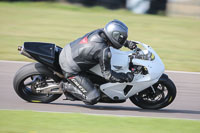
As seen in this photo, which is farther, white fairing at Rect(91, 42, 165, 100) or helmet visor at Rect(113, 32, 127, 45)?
white fairing at Rect(91, 42, 165, 100)

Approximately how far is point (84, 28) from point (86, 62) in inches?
389

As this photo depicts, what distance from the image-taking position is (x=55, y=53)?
20.3ft

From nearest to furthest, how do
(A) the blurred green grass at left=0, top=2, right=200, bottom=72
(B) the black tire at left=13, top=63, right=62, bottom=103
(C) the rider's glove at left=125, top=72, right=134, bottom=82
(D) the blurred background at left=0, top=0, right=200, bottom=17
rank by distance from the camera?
(C) the rider's glove at left=125, top=72, right=134, bottom=82 → (B) the black tire at left=13, top=63, right=62, bottom=103 → (A) the blurred green grass at left=0, top=2, right=200, bottom=72 → (D) the blurred background at left=0, top=0, right=200, bottom=17

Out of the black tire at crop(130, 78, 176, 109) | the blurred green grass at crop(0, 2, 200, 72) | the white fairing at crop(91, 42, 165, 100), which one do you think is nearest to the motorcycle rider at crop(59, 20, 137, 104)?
the white fairing at crop(91, 42, 165, 100)

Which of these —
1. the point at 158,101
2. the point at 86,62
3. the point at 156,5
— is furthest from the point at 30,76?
the point at 156,5

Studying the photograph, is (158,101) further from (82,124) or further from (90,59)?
(82,124)

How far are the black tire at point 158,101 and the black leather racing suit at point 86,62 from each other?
574 mm

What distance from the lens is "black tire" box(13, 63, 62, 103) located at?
6.07 metres

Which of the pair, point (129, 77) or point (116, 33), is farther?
point (129, 77)

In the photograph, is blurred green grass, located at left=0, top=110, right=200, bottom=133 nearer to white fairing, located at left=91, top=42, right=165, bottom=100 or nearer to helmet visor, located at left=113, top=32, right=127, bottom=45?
white fairing, located at left=91, top=42, right=165, bottom=100

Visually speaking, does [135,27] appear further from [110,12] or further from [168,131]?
[168,131]

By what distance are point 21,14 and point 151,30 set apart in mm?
6127

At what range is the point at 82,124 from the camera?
5.05 metres

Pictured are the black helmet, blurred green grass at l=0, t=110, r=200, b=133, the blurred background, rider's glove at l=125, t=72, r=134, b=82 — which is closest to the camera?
blurred green grass at l=0, t=110, r=200, b=133
